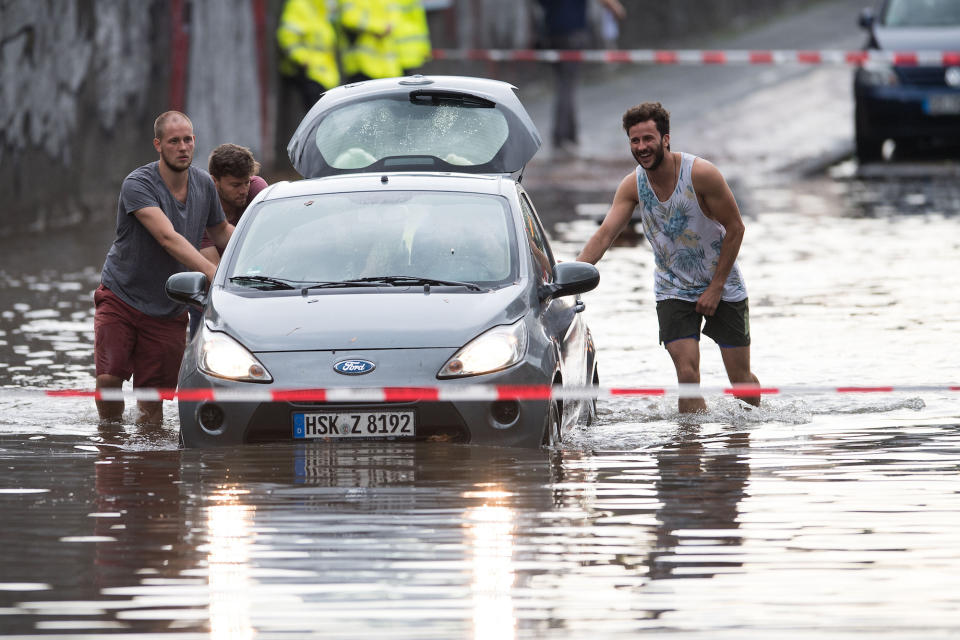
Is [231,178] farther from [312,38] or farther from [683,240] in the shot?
[312,38]

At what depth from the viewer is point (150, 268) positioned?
9.70 meters

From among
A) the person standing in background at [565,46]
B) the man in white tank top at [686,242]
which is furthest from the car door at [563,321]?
the person standing in background at [565,46]

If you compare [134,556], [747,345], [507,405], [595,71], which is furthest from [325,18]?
[134,556]

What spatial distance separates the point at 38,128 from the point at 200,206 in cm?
802

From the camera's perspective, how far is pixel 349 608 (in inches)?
233

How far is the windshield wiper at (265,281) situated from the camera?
343 inches

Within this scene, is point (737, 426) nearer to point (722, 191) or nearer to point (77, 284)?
point (722, 191)

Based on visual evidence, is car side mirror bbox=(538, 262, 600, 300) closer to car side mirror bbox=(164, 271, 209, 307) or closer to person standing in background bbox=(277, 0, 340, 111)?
car side mirror bbox=(164, 271, 209, 307)

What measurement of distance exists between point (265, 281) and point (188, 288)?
0.32m

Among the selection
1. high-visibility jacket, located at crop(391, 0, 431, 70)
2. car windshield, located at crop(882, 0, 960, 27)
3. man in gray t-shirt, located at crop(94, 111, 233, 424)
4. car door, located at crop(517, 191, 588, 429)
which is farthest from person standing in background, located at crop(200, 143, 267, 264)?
car windshield, located at crop(882, 0, 960, 27)

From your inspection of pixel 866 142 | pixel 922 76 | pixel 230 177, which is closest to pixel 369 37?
pixel 866 142

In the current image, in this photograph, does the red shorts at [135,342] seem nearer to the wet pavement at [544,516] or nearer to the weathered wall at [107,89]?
the wet pavement at [544,516]

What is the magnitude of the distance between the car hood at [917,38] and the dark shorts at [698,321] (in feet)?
40.5

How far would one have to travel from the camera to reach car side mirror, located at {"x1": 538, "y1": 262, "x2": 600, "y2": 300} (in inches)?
346
